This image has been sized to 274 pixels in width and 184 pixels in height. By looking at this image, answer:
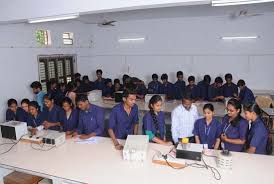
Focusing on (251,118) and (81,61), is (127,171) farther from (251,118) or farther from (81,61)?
(81,61)

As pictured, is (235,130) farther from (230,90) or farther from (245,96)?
(230,90)

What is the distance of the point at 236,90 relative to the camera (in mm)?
5543

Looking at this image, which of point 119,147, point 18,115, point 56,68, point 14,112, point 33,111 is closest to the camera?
point 119,147

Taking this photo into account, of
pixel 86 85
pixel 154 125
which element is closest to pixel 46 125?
pixel 154 125

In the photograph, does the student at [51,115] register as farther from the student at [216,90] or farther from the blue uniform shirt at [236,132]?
the student at [216,90]

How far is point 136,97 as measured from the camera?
443 centimetres

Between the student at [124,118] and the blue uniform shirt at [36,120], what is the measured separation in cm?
135

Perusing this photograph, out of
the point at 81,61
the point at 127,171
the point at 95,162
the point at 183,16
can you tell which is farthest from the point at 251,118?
the point at 81,61

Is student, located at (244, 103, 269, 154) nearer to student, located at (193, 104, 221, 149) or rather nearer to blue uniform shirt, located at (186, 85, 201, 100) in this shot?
student, located at (193, 104, 221, 149)

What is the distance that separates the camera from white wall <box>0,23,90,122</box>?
16.2 feet

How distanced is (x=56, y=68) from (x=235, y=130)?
16.4ft

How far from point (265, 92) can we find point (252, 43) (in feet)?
4.42

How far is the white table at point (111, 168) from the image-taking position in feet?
6.84

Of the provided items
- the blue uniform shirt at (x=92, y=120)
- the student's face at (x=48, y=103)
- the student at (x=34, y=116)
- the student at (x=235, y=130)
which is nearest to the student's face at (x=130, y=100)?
the blue uniform shirt at (x=92, y=120)
